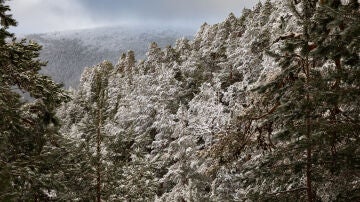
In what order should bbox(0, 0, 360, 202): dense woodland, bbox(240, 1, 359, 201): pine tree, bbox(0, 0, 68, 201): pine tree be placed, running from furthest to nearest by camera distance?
bbox(0, 0, 68, 201): pine tree < bbox(0, 0, 360, 202): dense woodland < bbox(240, 1, 359, 201): pine tree

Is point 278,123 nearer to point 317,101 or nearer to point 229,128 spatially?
point 229,128

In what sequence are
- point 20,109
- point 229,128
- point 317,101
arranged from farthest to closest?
point 229,128 < point 20,109 < point 317,101

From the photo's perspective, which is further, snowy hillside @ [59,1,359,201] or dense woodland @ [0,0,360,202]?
snowy hillside @ [59,1,359,201]

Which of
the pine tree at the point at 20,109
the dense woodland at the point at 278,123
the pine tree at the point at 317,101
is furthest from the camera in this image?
the pine tree at the point at 20,109

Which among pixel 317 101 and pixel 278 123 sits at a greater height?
pixel 317 101

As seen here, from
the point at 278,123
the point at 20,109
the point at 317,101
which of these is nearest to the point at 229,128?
the point at 278,123

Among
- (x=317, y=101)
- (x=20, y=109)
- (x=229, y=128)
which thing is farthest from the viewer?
(x=229, y=128)

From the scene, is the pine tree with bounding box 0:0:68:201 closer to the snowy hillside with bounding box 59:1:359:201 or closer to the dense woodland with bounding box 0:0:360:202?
the dense woodland with bounding box 0:0:360:202

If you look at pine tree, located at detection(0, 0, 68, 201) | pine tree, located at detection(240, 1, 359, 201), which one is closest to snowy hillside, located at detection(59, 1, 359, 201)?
pine tree, located at detection(240, 1, 359, 201)

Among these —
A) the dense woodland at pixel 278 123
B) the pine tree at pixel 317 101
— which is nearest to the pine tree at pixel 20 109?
the dense woodland at pixel 278 123

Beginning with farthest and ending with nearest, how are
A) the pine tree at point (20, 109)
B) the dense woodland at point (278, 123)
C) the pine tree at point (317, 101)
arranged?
the pine tree at point (20, 109) → the dense woodland at point (278, 123) → the pine tree at point (317, 101)

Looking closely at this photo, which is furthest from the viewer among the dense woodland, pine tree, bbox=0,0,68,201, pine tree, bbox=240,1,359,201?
pine tree, bbox=0,0,68,201

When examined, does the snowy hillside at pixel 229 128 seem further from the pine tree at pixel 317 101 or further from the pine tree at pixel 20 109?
the pine tree at pixel 20 109

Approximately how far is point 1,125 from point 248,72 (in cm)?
2771
